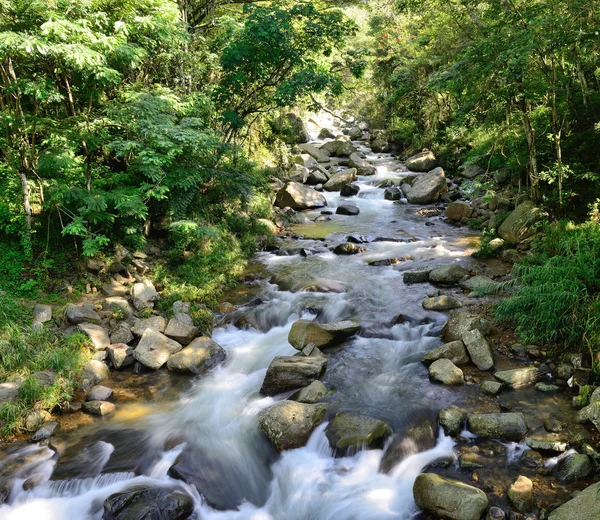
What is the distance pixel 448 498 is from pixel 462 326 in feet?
11.1

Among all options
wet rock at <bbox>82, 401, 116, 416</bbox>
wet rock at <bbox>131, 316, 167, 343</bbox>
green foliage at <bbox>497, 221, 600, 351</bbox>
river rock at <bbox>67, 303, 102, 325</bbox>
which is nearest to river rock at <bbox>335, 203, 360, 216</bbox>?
green foliage at <bbox>497, 221, 600, 351</bbox>

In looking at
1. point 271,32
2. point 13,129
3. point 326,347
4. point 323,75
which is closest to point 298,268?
point 326,347

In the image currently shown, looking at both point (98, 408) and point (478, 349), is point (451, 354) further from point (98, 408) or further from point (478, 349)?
point (98, 408)

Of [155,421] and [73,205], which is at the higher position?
[73,205]

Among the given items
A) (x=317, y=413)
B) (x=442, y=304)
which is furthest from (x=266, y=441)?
(x=442, y=304)

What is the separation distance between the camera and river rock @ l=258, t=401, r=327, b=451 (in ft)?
18.4

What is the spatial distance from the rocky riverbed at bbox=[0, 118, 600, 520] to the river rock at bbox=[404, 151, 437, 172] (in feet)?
33.4

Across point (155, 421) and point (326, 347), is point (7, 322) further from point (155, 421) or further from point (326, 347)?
point (326, 347)

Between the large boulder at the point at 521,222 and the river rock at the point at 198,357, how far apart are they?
7458 mm

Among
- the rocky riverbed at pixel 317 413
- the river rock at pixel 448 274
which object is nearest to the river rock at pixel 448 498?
the rocky riverbed at pixel 317 413

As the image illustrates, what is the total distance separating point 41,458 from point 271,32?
380 inches

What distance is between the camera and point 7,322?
6863 mm

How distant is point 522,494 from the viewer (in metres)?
4.35

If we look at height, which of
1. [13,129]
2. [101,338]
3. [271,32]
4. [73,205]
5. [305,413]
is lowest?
[305,413]
